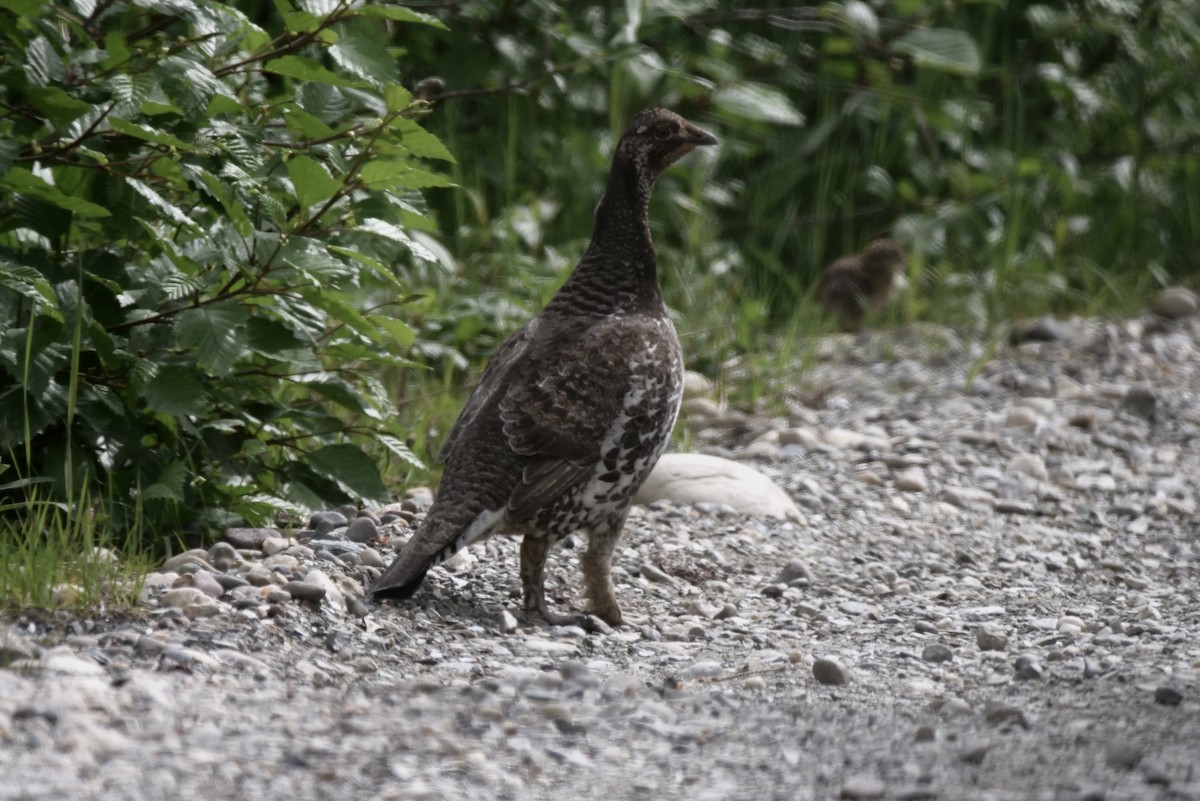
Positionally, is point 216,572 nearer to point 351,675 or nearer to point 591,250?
point 351,675

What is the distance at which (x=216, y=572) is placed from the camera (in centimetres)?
459

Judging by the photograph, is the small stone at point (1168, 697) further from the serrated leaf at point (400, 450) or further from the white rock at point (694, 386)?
the white rock at point (694, 386)

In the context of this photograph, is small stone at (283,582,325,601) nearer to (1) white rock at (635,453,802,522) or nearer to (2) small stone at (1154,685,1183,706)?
(1) white rock at (635,453,802,522)

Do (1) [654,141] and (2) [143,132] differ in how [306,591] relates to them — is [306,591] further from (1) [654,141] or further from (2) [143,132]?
(1) [654,141]

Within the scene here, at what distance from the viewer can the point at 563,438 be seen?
191 inches

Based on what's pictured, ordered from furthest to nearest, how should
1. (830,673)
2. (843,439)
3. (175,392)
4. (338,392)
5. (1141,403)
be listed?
(1141,403) → (843,439) → (338,392) → (175,392) → (830,673)

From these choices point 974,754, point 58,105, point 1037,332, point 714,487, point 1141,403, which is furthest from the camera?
point 1037,332

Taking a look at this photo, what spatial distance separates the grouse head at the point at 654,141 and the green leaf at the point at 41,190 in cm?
192

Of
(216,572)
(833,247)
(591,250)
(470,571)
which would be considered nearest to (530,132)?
(833,247)

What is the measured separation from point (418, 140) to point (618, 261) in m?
1.05

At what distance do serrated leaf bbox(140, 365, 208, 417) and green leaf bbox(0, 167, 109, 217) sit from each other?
0.53m

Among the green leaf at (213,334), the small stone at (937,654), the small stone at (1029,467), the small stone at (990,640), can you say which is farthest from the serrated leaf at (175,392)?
the small stone at (1029,467)

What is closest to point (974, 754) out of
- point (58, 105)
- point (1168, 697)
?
point (1168, 697)

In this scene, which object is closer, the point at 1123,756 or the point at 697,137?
the point at 1123,756
